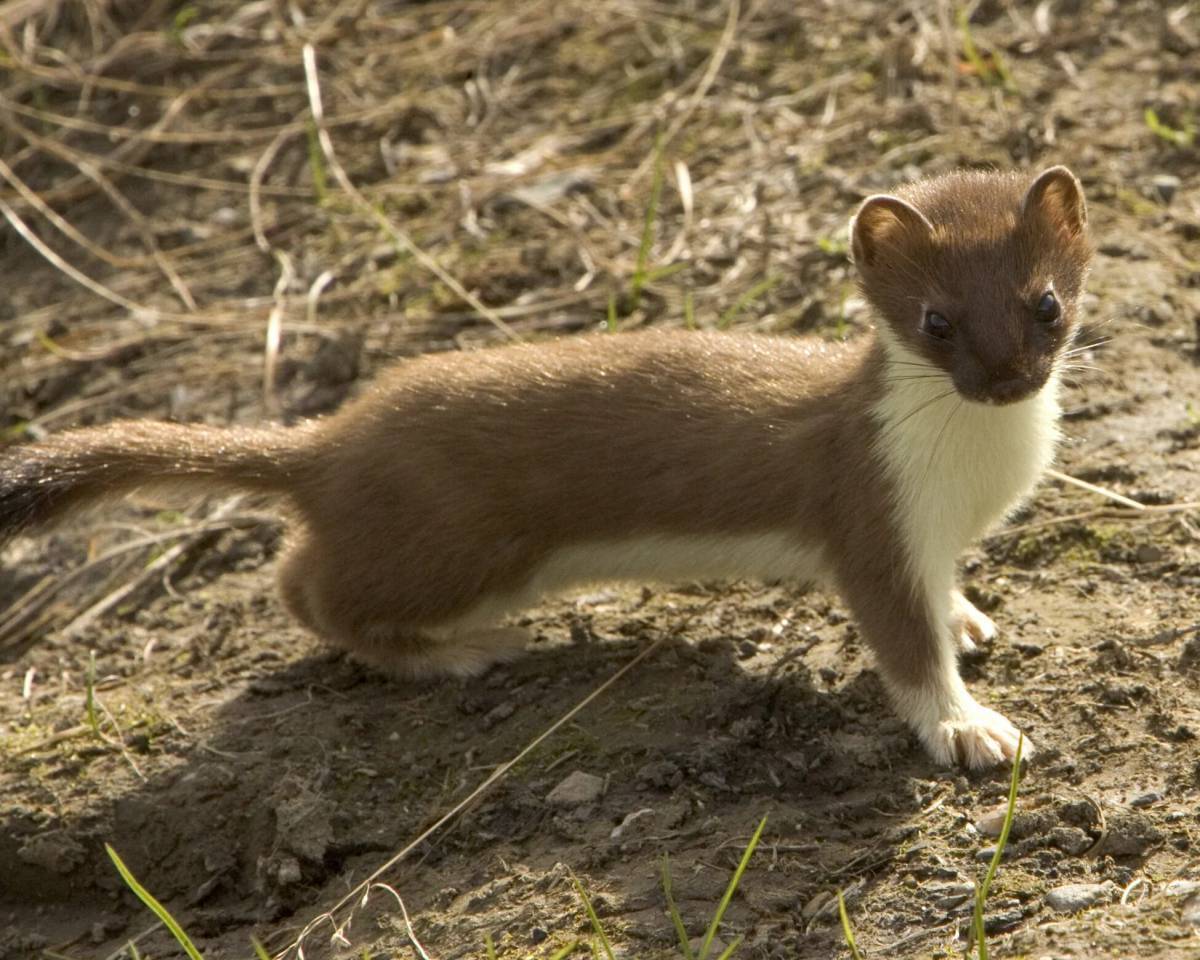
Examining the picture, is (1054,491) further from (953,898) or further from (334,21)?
(334,21)

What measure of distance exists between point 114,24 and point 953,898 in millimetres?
6224

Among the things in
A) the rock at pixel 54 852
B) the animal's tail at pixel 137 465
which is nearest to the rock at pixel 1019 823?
the animal's tail at pixel 137 465

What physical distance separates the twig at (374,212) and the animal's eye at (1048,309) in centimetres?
237

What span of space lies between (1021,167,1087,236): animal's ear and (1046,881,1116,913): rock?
55.9 inches

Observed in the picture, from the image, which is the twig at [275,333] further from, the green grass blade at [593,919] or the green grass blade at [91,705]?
the green grass blade at [593,919]

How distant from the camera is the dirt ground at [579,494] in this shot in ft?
11.6

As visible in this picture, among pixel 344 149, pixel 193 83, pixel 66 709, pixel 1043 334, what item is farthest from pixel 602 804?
pixel 193 83

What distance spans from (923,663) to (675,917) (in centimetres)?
102

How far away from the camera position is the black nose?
11.3 ft

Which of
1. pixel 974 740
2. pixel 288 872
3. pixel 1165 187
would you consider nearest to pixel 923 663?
pixel 974 740

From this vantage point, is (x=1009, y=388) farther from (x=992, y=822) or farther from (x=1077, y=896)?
(x=1077, y=896)

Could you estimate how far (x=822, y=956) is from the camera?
10.4 ft

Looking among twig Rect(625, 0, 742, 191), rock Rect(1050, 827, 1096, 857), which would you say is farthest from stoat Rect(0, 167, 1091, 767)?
twig Rect(625, 0, 742, 191)

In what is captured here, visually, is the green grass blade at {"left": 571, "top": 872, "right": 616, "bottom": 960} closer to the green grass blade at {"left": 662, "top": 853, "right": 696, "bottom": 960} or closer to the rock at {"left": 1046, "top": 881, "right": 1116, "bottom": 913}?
the green grass blade at {"left": 662, "top": 853, "right": 696, "bottom": 960}
